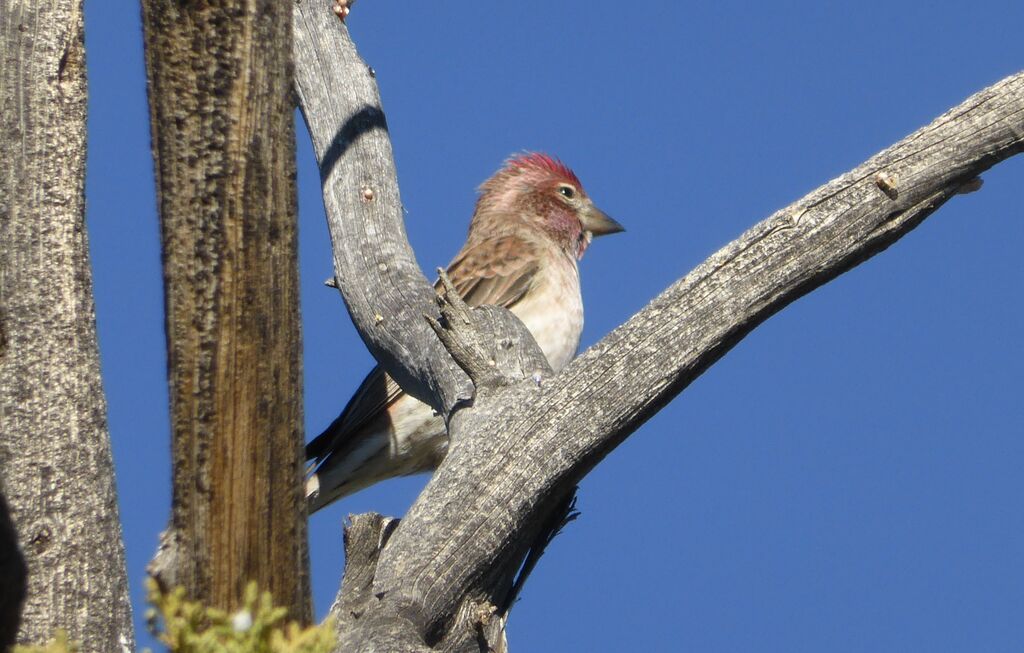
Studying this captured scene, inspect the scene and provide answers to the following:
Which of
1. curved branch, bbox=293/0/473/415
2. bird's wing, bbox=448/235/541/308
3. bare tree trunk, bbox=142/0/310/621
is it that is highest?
bird's wing, bbox=448/235/541/308

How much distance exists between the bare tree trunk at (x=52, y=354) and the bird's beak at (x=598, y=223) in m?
6.19

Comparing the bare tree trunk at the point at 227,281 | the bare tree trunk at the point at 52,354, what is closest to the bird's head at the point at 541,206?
the bare tree trunk at the point at 52,354

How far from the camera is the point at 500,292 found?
345 inches

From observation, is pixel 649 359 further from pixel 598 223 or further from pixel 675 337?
pixel 598 223

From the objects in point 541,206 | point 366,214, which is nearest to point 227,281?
point 366,214

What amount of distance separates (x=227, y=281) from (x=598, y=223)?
274 inches

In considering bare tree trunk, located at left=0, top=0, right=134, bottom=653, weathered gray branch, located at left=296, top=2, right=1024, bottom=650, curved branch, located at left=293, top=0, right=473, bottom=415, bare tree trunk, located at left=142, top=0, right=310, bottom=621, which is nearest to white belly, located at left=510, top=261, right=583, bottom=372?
curved branch, located at left=293, top=0, right=473, bottom=415

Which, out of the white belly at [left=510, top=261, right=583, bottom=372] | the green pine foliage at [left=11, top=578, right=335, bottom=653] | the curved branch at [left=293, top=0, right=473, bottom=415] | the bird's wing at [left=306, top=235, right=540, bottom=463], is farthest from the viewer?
the white belly at [left=510, top=261, right=583, bottom=372]

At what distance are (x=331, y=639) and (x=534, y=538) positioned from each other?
5.66 ft

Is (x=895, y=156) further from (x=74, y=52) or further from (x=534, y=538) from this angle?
(x=74, y=52)

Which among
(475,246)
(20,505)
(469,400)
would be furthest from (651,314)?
(475,246)

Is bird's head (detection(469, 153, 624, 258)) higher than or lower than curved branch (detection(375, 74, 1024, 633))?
higher

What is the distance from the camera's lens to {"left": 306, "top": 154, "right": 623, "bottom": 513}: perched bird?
26.7 ft

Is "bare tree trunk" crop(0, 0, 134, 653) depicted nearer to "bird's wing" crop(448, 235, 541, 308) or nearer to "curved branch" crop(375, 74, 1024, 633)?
"curved branch" crop(375, 74, 1024, 633)
